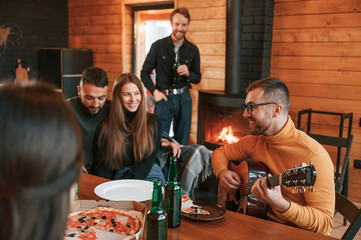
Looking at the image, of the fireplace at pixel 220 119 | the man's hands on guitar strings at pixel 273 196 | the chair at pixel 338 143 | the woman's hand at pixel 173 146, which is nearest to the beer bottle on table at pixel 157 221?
the man's hands on guitar strings at pixel 273 196

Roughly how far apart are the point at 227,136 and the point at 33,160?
10.5 feet

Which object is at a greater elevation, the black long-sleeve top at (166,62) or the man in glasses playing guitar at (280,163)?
the black long-sleeve top at (166,62)

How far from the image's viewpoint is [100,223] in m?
1.21

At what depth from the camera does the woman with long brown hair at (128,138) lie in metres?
2.05

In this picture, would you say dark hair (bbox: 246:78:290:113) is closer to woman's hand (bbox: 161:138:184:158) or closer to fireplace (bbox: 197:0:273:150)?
woman's hand (bbox: 161:138:184:158)

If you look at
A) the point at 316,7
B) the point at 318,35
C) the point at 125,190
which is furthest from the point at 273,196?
the point at 316,7

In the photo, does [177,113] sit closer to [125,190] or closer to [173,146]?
[173,146]

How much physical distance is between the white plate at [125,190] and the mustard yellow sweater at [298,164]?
50 cm

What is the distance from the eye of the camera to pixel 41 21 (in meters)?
5.52

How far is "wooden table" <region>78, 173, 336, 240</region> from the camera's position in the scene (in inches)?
48.1

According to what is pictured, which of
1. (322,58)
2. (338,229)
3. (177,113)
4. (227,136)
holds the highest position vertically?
(322,58)

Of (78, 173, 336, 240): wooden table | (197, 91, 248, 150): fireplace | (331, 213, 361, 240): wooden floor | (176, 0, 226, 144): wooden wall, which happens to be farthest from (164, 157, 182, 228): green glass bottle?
(176, 0, 226, 144): wooden wall

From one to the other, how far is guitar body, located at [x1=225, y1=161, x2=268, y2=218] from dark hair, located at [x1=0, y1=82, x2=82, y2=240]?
1.31 m

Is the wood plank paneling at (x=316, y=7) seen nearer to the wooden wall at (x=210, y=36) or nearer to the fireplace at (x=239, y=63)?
the fireplace at (x=239, y=63)
